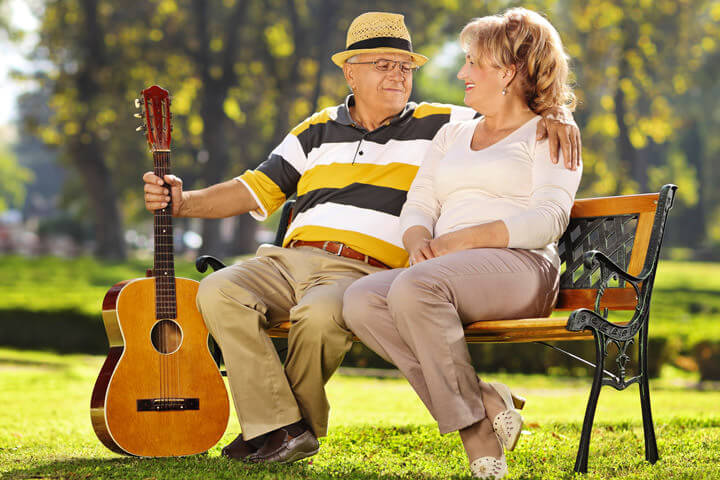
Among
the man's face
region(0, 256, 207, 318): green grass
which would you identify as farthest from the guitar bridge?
region(0, 256, 207, 318): green grass

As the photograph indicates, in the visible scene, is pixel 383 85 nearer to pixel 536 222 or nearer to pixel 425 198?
pixel 425 198

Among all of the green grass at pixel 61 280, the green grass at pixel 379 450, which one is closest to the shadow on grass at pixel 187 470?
the green grass at pixel 379 450

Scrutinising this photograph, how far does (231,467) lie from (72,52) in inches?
752

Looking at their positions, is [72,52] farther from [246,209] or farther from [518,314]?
[518,314]

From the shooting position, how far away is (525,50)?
13.5 feet

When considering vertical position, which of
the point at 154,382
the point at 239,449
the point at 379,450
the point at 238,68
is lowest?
the point at 379,450

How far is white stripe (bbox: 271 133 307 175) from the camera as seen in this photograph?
4930 mm

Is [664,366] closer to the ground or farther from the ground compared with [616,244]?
closer to the ground

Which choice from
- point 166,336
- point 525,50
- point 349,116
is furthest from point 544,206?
point 166,336

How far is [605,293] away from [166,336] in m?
2.11

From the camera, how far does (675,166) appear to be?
42312mm

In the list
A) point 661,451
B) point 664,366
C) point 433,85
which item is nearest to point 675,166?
point 433,85

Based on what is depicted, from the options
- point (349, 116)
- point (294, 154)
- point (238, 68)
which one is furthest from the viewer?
point (238, 68)

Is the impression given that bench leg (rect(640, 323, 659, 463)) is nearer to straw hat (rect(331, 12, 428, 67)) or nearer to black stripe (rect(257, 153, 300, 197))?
straw hat (rect(331, 12, 428, 67))
